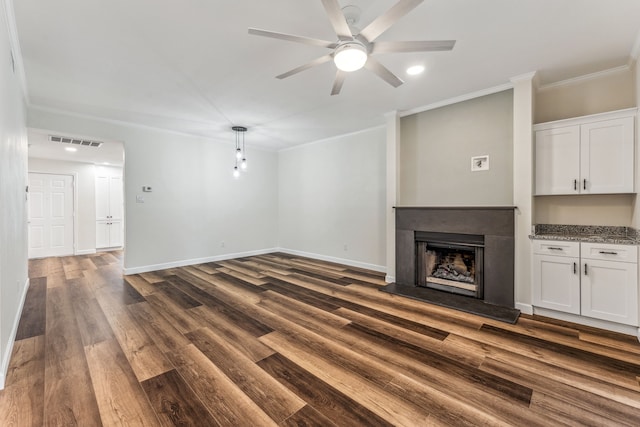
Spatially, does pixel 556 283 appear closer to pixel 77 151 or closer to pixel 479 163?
pixel 479 163

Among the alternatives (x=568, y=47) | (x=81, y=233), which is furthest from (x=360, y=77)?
(x=81, y=233)

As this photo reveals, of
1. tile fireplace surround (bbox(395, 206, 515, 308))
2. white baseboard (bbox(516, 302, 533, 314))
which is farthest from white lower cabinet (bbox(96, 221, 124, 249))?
white baseboard (bbox(516, 302, 533, 314))

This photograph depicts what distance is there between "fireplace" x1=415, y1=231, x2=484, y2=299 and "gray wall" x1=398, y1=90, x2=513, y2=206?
55 cm

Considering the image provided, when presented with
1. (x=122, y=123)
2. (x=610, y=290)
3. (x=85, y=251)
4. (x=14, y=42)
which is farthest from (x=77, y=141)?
(x=610, y=290)

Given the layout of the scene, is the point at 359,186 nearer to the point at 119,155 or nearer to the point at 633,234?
the point at 633,234

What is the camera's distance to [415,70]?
302 centimetres

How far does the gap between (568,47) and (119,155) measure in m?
8.53

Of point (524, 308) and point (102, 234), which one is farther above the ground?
point (102, 234)

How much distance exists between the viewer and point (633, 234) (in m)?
2.85

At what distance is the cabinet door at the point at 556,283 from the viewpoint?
114 inches

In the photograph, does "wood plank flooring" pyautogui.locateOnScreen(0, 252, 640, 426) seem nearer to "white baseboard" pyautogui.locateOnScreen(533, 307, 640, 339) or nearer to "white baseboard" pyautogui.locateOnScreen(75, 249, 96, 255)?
"white baseboard" pyautogui.locateOnScreen(533, 307, 640, 339)

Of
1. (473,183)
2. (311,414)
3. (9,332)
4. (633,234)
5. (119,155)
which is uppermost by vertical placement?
(119,155)

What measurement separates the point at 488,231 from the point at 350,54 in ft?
9.25

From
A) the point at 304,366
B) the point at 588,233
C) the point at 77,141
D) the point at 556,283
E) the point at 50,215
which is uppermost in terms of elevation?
the point at 77,141
